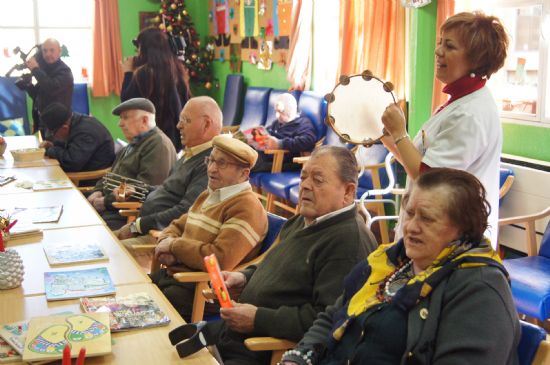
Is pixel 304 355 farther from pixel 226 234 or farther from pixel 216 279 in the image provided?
pixel 226 234

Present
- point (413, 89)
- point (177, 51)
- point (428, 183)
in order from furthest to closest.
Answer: point (177, 51)
point (413, 89)
point (428, 183)

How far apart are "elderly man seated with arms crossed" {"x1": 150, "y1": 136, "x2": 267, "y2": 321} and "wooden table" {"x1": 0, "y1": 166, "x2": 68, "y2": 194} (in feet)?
4.08

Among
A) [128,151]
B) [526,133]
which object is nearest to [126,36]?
[128,151]

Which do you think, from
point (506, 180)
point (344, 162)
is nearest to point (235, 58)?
point (506, 180)

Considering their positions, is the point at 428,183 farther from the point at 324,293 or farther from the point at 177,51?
the point at 177,51

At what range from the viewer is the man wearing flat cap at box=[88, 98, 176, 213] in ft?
12.9

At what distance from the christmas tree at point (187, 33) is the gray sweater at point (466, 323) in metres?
6.99

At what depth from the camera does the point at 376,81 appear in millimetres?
2461

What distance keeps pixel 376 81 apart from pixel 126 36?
6497mm

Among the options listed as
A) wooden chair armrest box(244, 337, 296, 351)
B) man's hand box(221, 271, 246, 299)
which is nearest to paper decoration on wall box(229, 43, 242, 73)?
man's hand box(221, 271, 246, 299)

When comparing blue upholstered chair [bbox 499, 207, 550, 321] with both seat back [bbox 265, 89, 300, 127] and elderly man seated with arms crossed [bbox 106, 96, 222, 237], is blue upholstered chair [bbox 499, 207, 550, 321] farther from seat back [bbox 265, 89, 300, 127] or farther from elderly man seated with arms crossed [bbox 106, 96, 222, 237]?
seat back [bbox 265, 89, 300, 127]

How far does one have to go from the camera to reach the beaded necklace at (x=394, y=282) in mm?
1663

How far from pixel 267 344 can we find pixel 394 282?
1.60 ft

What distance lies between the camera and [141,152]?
13.1 feet
